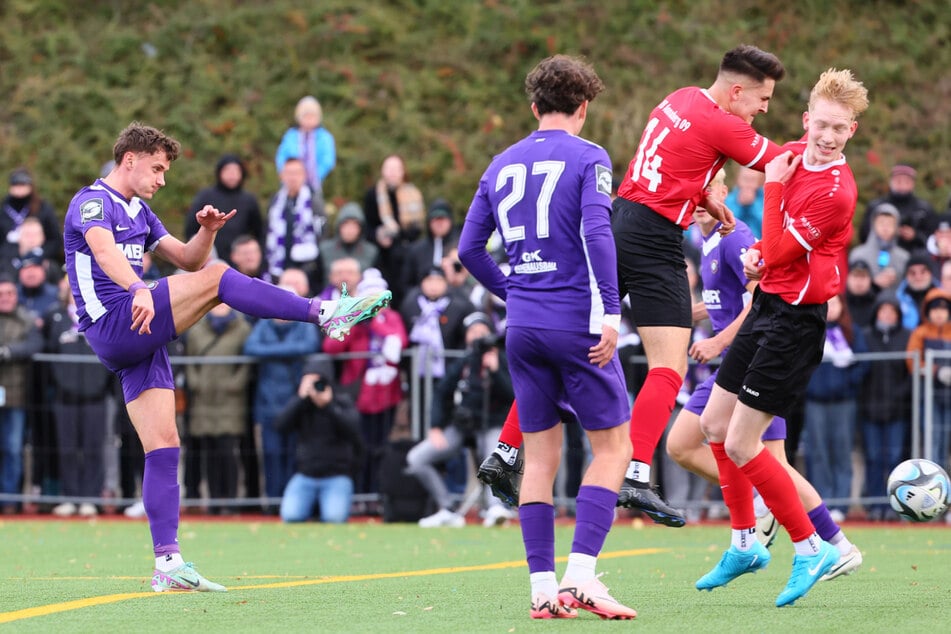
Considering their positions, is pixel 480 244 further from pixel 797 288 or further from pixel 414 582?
pixel 414 582

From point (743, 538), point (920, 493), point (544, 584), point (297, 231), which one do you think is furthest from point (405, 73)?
point (544, 584)

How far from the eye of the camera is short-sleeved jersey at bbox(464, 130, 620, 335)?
658 centimetres

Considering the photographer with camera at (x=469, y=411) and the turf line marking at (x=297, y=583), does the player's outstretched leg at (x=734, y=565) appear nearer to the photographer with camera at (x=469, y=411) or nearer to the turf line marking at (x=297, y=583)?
the turf line marking at (x=297, y=583)

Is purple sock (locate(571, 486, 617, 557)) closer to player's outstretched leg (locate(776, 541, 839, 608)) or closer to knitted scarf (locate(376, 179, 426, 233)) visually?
player's outstretched leg (locate(776, 541, 839, 608))

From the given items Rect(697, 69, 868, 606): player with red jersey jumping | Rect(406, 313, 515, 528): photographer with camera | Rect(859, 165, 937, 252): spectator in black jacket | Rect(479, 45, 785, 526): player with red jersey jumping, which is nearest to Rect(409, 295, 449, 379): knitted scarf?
Rect(406, 313, 515, 528): photographer with camera

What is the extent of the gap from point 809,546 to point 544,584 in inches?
59.1

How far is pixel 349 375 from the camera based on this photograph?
14969mm

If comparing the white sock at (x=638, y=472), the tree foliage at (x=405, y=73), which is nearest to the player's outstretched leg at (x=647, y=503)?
the white sock at (x=638, y=472)

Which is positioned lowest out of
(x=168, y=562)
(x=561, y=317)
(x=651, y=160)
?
(x=168, y=562)

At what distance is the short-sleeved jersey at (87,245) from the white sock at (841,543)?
12.2 ft

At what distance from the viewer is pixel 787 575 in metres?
9.09

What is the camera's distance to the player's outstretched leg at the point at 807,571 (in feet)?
23.7

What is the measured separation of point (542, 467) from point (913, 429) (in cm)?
795

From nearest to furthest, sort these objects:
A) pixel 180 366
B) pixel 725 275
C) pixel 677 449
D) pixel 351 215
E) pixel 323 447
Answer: pixel 677 449, pixel 725 275, pixel 323 447, pixel 180 366, pixel 351 215
